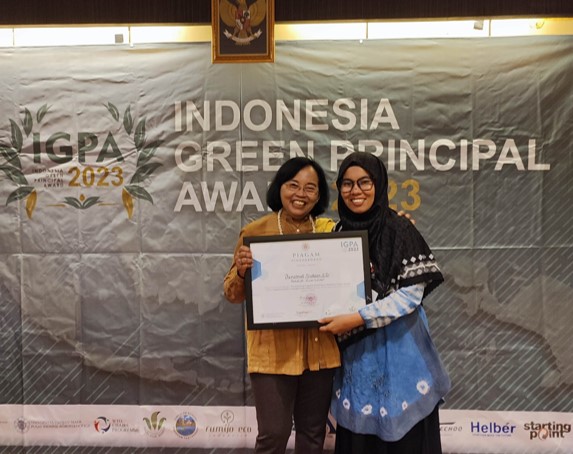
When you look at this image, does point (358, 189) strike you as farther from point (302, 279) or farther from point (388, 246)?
point (302, 279)

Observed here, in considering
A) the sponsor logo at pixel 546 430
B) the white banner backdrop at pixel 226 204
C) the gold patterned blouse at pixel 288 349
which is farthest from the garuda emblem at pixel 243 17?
the sponsor logo at pixel 546 430

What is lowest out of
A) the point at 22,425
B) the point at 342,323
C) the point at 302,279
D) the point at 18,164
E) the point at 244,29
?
the point at 22,425

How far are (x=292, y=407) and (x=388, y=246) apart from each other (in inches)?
25.9

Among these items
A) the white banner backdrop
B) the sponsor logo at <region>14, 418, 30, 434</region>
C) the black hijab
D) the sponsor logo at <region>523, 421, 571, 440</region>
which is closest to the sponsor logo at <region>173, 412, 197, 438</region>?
the white banner backdrop

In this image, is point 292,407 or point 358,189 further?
point 292,407

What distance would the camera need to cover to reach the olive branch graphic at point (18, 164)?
7.66 feet

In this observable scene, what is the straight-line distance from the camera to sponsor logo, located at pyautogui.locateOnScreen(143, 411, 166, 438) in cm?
235

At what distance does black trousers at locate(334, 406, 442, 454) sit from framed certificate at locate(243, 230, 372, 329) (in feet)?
1.29

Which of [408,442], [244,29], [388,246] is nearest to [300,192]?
[388,246]

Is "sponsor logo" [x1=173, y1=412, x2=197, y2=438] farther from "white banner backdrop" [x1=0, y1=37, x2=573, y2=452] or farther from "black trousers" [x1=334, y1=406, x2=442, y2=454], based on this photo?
"black trousers" [x1=334, y1=406, x2=442, y2=454]

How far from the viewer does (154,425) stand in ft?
7.72

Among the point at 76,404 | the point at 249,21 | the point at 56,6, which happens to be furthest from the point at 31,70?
the point at 76,404

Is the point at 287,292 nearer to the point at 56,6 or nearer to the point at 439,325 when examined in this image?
the point at 439,325

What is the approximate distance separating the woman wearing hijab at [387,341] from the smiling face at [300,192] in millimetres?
136
